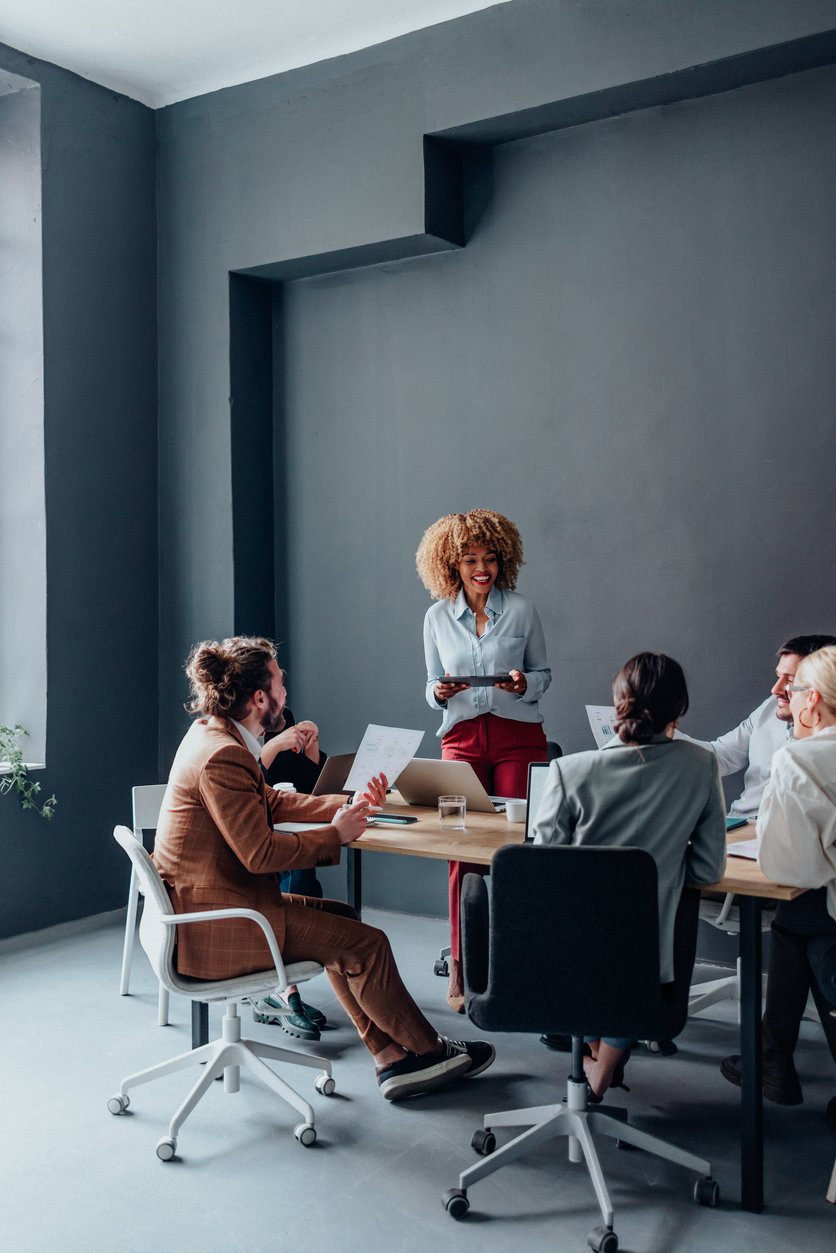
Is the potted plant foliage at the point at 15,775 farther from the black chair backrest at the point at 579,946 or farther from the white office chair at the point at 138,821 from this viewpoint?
the black chair backrest at the point at 579,946

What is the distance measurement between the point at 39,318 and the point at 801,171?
3332 millimetres

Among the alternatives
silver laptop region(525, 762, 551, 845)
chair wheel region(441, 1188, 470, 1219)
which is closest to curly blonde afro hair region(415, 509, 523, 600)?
silver laptop region(525, 762, 551, 845)

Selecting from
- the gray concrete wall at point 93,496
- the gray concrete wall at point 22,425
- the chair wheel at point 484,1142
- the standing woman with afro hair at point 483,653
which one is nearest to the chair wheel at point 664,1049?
the standing woman with afro hair at point 483,653

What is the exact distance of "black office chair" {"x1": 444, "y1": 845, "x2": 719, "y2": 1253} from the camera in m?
2.37

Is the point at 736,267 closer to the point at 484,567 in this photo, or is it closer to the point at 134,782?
the point at 484,567

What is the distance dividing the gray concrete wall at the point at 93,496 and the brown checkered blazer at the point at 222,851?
223 centimetres

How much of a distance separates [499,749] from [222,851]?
1440mm

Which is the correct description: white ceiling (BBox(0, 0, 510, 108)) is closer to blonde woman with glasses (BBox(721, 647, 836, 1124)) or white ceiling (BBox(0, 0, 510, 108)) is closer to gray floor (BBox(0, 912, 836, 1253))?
blonde woman with glasses (BBox(721, 647, 836, 1124))

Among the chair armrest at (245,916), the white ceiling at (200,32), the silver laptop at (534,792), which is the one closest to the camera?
the chair armrest at (245,916)

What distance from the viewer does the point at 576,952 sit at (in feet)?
7.93

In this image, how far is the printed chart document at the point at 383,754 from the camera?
333cm

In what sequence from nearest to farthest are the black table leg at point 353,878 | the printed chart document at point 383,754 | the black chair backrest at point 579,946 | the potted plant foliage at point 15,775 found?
the black chair backrest at point 579,946 < the printed chart document at point 383,754 < the black table leg at point 353,878 < the potted plant foliage at point 15,775

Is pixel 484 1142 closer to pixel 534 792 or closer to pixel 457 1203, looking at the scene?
pixel 457 1203

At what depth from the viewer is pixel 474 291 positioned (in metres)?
5.01
